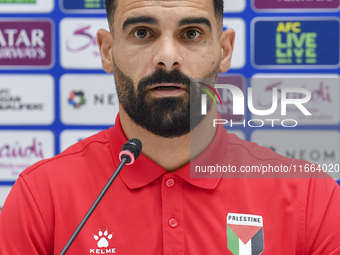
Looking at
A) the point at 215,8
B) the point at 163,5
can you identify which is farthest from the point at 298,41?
the point at 163,5

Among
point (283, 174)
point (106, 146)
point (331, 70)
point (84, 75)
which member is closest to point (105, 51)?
point (106, 146)

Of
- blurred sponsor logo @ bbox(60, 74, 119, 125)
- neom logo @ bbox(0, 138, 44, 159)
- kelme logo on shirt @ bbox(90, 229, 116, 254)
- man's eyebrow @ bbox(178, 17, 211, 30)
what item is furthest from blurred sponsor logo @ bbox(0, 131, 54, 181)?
man's eyebrow @ bbox(178, 17, 211, 30)

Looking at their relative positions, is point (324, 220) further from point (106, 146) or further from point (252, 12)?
point (252, 12)

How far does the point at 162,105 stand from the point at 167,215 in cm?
26

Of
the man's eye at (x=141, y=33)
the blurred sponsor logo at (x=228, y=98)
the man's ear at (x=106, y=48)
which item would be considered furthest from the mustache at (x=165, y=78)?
the blurred sponsor logo at (x=228, y=98)

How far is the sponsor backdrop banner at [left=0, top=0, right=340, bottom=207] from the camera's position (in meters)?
1.45

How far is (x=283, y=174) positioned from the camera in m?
0.95

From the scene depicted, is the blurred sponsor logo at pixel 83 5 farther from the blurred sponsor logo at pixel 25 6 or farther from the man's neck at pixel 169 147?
the man's neck at pixel 169 147

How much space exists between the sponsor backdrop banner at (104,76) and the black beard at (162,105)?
58cm

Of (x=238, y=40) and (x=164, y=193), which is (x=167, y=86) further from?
(x=238, y=40)

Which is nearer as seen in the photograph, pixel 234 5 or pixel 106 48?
pixel 106 48

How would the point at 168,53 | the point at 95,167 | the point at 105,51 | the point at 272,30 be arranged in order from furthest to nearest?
the point at 272,30 < the point at 105,51 < the point at 95,167 < the point at 168,53

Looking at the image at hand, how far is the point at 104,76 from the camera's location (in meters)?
1.48

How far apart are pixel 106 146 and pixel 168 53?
34 cm
